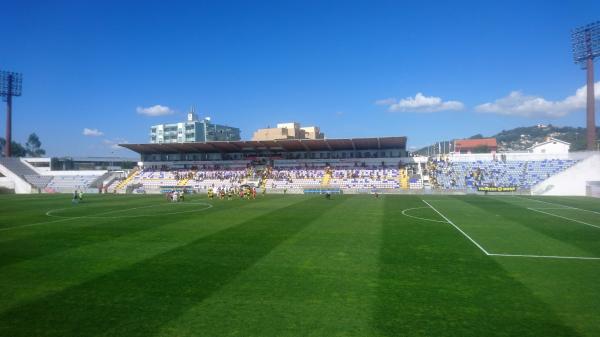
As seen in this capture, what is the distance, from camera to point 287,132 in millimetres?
69562

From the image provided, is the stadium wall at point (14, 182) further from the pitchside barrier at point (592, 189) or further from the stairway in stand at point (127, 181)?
the pitchside barrier at point (592, 189)

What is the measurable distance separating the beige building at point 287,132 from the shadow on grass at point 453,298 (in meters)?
56.6

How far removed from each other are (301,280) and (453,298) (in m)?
3.68

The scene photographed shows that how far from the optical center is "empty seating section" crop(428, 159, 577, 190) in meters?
45.9

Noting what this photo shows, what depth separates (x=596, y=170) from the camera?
41.7 meters

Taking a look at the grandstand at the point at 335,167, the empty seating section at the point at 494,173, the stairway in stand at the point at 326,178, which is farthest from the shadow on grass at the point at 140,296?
the empty seating section at the point at 494,173

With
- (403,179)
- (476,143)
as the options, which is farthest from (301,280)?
(476,143)

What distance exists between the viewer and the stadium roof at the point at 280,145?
175 ft

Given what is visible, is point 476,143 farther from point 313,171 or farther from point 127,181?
point 127,181

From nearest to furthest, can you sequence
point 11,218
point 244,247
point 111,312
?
point 111,312 < point 244,247 < point 11,218

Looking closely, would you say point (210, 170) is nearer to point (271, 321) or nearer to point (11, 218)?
point (11, 218)

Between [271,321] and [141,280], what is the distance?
4490 millimetres

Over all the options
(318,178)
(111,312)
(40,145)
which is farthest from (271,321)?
(40,145)

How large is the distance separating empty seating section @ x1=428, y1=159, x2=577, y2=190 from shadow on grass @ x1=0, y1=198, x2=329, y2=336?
134 ft
